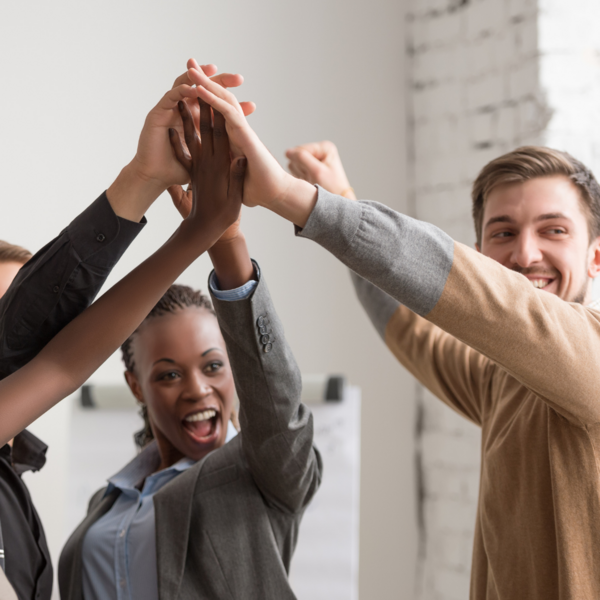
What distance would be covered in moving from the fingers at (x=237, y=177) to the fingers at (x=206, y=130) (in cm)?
4

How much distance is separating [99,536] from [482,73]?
1892 millimetres

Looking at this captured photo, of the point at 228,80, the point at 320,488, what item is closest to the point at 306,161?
the point at 228,80

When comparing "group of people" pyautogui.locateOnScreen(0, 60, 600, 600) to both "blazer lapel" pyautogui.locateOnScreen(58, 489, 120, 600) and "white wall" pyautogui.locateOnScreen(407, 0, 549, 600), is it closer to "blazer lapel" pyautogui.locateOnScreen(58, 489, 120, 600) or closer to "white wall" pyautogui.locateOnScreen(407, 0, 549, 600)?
"blazer lapel" pyautogui.locateOnScreen(58, 489, 120, 600)

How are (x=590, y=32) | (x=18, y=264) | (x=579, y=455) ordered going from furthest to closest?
(x=590, y=32) < (x=18, y=264) < (x=579, y=455)

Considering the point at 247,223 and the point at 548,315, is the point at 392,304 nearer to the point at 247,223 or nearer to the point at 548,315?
the point at 548,315

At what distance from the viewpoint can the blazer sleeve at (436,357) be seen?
4.52 ft

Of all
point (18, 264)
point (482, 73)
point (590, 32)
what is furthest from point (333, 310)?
point (18, 264)

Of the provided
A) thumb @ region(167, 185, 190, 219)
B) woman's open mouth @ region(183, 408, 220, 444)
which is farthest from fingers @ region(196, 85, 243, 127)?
woman's open mouth @ region(183, 408, 220, 444)

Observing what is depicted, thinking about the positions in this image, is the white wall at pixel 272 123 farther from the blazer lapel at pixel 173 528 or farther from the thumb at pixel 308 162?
the blazer lapel at pixel 173 528

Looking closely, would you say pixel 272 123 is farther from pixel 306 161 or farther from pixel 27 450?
pixel 27 450

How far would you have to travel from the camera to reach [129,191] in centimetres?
98

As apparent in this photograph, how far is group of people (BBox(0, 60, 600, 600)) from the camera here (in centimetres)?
90

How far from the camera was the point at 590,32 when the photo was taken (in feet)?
6.89

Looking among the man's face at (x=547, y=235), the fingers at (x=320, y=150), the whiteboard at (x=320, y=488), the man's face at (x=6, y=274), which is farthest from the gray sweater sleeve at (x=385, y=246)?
the whiteboard at (x=320, y=488)
